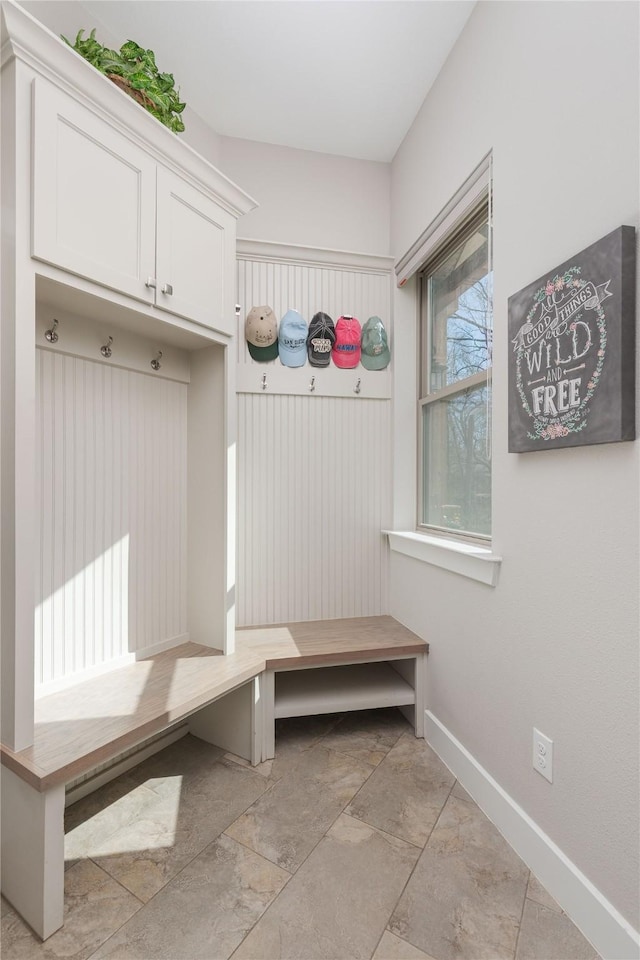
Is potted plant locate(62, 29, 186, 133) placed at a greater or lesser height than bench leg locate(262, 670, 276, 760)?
greater

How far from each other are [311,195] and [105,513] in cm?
190

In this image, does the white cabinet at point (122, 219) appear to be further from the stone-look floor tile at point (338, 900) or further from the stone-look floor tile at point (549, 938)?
the stone-look floor tile at point (549, 938)

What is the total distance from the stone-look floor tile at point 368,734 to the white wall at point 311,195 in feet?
7.69

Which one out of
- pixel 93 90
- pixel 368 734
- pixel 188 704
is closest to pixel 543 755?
pixel 368 734

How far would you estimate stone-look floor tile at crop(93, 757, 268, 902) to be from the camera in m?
1.39

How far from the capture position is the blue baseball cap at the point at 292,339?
2.34m

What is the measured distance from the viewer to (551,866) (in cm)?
130

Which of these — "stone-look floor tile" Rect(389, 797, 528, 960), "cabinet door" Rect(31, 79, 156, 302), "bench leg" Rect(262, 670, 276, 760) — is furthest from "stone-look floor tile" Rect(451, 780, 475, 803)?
"cabinet door" Rect(31, 79, 156, 302)

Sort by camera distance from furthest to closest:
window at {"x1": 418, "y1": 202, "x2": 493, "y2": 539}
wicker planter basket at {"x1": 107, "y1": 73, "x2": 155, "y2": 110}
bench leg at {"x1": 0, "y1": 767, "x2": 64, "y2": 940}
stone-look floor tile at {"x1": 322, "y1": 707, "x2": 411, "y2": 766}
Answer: stone-look floor tile at {"x1": 322, "y1": 707, "x2": 411, "y2": 766} < window at {"x1": 418, "y1": 202, "x2": 493, "y2": 539} < wicker planter basket at {"x1": 107, "y1": 73, "x2": 155, "y2": 110} < bench leg at {"x1": 0, "y1": 767, "x2": 64, "y2": 940}

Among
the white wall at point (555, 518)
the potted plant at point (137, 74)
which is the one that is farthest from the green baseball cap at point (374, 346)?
the potted plant at point (137, 74)

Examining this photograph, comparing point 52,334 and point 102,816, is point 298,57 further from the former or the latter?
point 102,816

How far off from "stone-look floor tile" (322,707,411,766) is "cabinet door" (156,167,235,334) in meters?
1.80

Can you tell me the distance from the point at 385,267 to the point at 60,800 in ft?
8.36

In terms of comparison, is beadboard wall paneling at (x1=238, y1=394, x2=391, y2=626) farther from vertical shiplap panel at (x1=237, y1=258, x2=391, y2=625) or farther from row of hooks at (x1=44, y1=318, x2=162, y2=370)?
row of hooks at (x1=44, y1=318, x2=162, y2=370)
